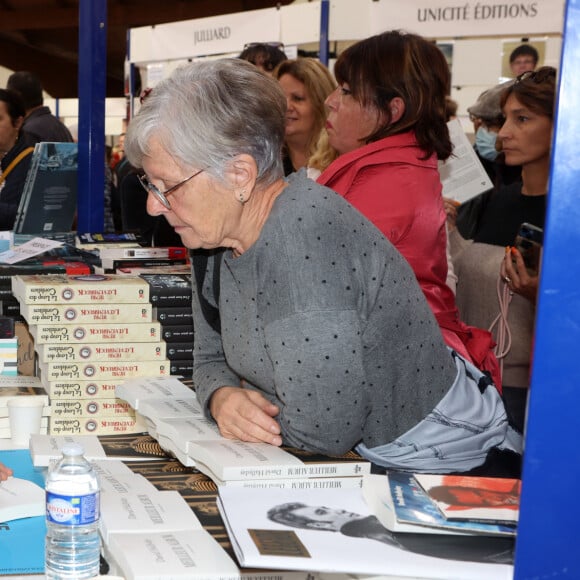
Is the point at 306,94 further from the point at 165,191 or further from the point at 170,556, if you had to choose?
the point at 170,556

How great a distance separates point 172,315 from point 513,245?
3.84 feet

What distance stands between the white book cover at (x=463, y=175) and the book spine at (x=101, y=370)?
134cm

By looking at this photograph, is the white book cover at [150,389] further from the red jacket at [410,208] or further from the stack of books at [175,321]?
the red jacket at [410,208]

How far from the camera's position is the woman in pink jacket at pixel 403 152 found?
2.03 m

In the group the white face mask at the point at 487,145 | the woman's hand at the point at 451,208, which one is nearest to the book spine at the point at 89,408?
the woman's hand at the point at 451,208

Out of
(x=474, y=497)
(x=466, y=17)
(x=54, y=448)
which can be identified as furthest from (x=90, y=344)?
(x=466, y=17)

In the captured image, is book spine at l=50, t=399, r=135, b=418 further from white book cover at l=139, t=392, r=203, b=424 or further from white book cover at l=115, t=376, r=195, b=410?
white book cover at l=139, t=392, r=203, b=424

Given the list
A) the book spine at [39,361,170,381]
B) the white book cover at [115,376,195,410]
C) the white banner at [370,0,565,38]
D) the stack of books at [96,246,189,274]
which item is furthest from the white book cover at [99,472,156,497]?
the white banner at [370,0,565,38]

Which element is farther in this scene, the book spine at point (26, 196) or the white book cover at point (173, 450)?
the book spine at point (26, 196)

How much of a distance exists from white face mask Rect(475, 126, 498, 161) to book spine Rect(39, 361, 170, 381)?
223cm

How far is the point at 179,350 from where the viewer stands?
7.29 feet

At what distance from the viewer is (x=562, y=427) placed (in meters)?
0.86

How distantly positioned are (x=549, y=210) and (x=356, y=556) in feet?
1.45

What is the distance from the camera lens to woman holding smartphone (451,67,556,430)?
2428 mm
